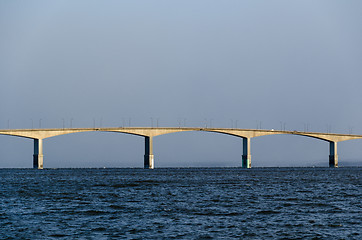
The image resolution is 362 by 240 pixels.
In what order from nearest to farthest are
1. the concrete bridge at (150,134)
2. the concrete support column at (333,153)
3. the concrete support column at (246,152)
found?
the concrete bridge at (150,134), the concrete support column at (246,152), the concrete support column at (333,153)

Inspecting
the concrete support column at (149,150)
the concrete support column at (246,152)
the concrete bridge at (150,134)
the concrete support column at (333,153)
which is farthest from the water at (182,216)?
the concrete support column at (333,153)

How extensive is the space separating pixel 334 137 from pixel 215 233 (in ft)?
446

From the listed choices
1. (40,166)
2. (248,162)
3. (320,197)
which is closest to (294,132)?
(248,162)

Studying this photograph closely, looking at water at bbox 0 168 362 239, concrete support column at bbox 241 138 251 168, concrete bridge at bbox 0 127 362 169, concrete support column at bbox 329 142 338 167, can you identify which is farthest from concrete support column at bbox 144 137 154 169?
water at bbox 0 168 362 239

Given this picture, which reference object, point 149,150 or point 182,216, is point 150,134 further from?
point 182,216

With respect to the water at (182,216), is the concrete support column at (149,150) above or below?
above

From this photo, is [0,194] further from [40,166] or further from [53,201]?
[40,166]

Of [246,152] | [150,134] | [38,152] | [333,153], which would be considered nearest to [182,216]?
[38,152]

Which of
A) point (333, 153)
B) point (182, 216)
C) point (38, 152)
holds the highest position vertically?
point (38, 152)

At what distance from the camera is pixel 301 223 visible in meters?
29.1

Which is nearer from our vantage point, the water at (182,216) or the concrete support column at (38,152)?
the water at (182,216)

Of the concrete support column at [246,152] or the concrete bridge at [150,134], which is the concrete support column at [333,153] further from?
the concrete support column at [246,152]

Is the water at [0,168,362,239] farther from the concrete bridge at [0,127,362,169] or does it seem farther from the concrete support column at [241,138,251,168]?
the concrete support column at [241,138,251,168]

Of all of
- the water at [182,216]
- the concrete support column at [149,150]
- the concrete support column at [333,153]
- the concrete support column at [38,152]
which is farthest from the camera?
the concrete support column at [333,153]
